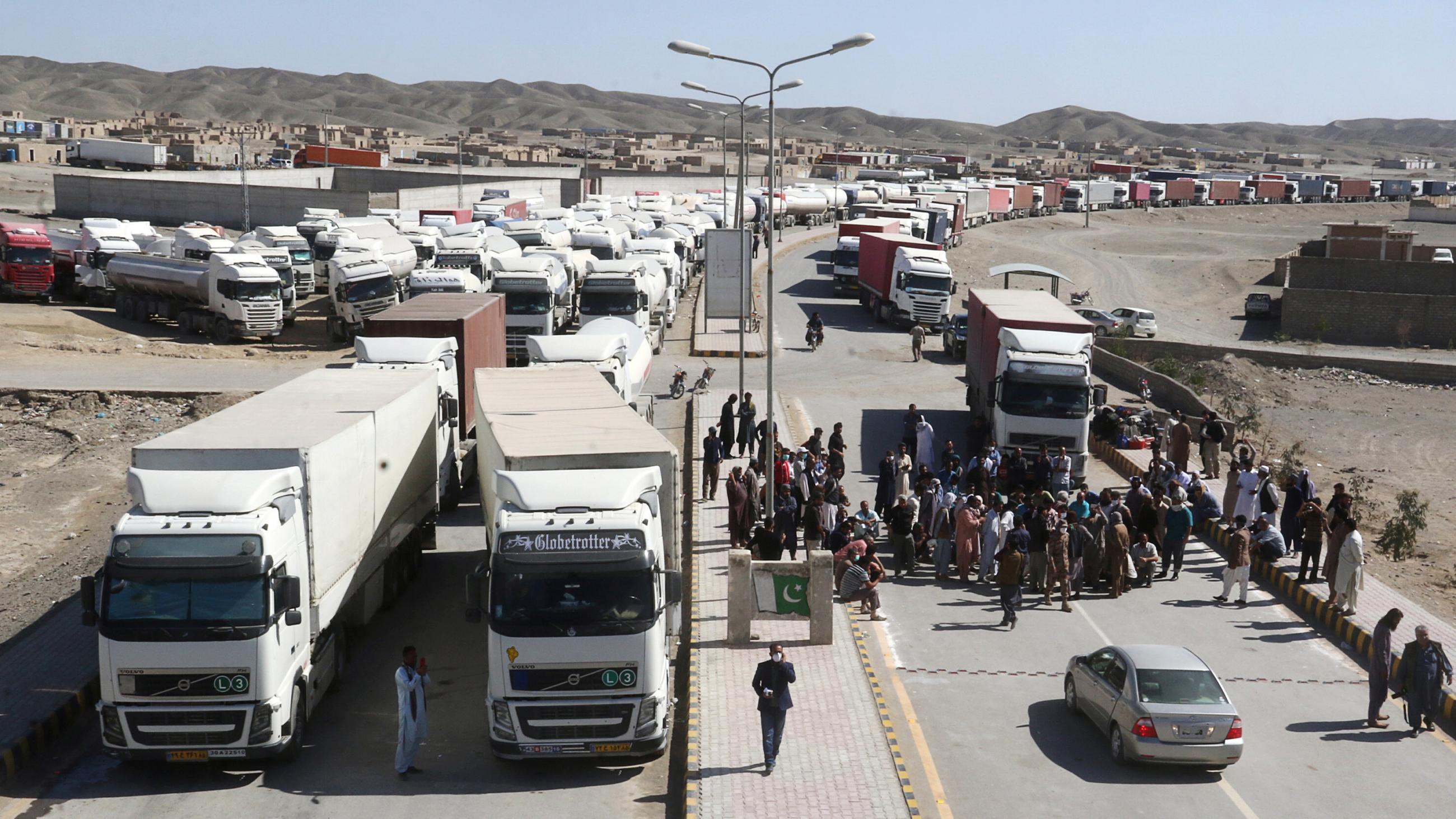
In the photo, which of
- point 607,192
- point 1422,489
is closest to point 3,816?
point 1422,489

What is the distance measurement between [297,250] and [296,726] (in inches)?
1518

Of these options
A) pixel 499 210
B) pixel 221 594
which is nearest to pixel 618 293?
pixel 221 594

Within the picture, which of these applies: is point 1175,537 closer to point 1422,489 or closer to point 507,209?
point 1422,489

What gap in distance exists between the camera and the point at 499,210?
205 ft

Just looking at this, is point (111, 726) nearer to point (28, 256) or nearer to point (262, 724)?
point (262, 724)

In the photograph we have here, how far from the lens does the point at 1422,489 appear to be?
99.8 ft

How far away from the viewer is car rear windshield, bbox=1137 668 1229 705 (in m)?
12.5

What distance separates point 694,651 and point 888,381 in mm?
21559

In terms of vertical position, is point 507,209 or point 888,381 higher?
point 507,209

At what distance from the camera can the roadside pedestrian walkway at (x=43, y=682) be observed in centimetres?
1298

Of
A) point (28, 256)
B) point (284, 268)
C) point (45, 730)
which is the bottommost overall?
point (45, 730)

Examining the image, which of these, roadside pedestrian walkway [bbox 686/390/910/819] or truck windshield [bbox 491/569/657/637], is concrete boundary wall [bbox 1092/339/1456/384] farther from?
truck windshield [bbox 491/569/657/637]

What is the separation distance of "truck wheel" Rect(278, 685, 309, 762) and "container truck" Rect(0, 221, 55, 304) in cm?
3736

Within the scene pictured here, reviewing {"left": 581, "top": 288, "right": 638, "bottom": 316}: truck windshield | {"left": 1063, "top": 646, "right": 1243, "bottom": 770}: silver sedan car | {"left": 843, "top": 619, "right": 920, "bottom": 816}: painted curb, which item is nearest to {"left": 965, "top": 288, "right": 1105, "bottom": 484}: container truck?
{"left": 843, "top": 619, "right": 920, "bottom": 816}: painted curb
